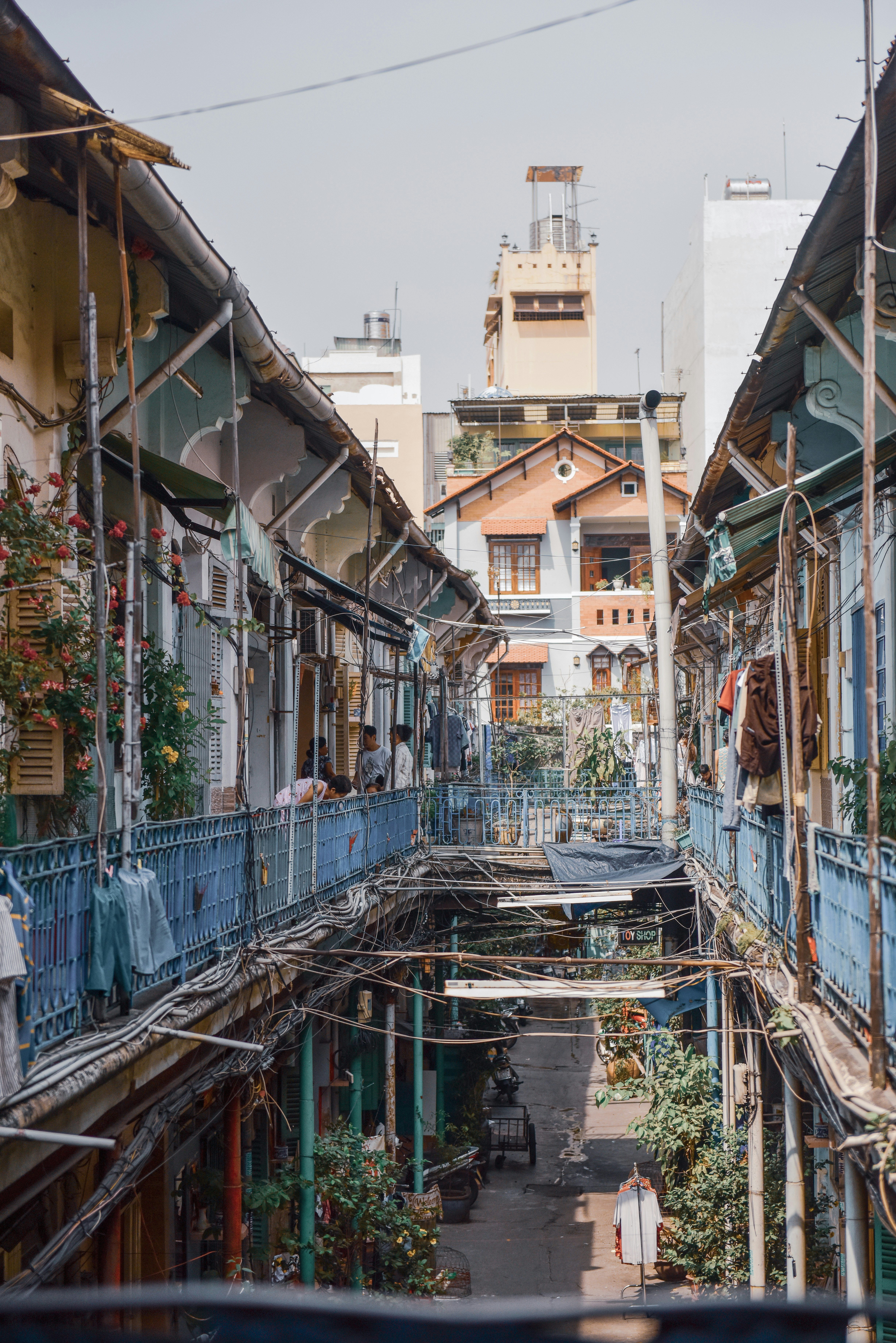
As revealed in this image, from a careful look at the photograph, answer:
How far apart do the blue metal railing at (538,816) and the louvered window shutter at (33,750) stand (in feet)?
37.4

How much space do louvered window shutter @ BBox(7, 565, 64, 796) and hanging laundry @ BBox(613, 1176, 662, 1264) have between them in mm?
8799

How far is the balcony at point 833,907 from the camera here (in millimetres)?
5410

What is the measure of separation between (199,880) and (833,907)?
3.90 m

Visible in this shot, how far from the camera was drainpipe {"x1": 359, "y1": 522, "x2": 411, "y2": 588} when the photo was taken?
60.2 ft

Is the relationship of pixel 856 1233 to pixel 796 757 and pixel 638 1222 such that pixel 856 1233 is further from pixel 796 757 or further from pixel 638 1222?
pixel 638 1222

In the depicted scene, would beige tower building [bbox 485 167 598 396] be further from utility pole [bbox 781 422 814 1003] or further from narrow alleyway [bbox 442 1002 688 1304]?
utility pole [bbox 781 422 814 1003]

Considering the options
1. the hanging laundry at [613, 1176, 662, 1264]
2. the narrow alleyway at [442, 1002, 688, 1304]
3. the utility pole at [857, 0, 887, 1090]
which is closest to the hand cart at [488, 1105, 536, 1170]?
the narrow alleyway at [442, 1002, 688, 1304]

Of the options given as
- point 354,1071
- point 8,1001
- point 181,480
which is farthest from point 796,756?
point 354,1071

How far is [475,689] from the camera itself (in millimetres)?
27375

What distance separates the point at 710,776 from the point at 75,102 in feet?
53.5

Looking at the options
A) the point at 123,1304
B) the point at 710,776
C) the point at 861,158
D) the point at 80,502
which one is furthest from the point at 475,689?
the point at 123,1304

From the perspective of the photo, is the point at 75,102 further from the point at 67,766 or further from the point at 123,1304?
the point at 123,1304

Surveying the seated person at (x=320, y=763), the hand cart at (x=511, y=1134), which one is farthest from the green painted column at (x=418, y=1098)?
the hand cart at (x=511, y=1134)

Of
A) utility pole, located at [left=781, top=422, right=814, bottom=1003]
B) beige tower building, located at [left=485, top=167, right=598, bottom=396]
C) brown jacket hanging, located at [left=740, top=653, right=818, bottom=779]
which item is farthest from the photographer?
beige tower building, located at [left=485, top=167, right=598, bottom=396]
